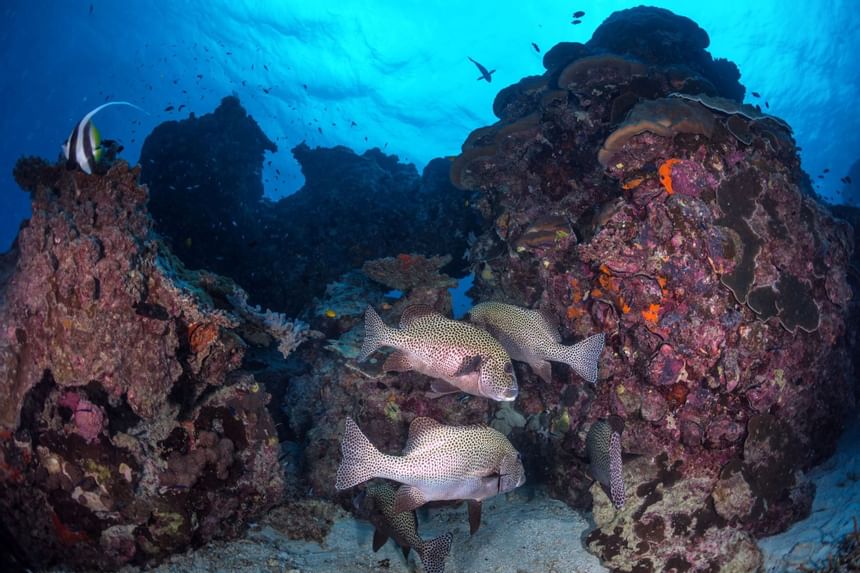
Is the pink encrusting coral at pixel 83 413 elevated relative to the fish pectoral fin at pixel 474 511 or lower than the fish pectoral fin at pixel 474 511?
elevated

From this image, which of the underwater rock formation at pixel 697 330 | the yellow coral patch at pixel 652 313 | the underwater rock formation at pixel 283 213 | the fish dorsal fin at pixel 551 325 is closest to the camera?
the underwater rock formation at pixel 697 330

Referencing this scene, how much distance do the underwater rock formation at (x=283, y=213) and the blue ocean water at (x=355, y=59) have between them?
13.6 meters

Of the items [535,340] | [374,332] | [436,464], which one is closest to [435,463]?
[436,464]

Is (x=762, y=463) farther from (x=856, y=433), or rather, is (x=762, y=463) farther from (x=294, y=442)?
(x=294, y=442)

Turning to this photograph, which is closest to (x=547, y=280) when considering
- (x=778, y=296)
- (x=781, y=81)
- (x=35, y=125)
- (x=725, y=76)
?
(x=778, y=296)

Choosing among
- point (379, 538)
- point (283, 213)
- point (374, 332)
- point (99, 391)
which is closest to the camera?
point (99, 391)

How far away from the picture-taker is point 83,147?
3625 mm

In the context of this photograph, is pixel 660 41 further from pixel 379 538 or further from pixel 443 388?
pixel 379 538

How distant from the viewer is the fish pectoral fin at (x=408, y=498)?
341 cm

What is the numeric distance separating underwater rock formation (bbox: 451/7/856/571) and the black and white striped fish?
195 inches

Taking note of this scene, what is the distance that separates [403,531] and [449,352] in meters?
1.68

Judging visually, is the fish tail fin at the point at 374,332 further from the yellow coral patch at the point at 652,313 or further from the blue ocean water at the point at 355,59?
the blue ocean water at the point at 355,59

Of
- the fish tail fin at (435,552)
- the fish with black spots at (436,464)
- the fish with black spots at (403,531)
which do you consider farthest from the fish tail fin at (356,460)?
the fish tail fin at (435,552)

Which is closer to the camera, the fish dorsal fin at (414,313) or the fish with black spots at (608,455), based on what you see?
the fish with black spots at (608,455)
